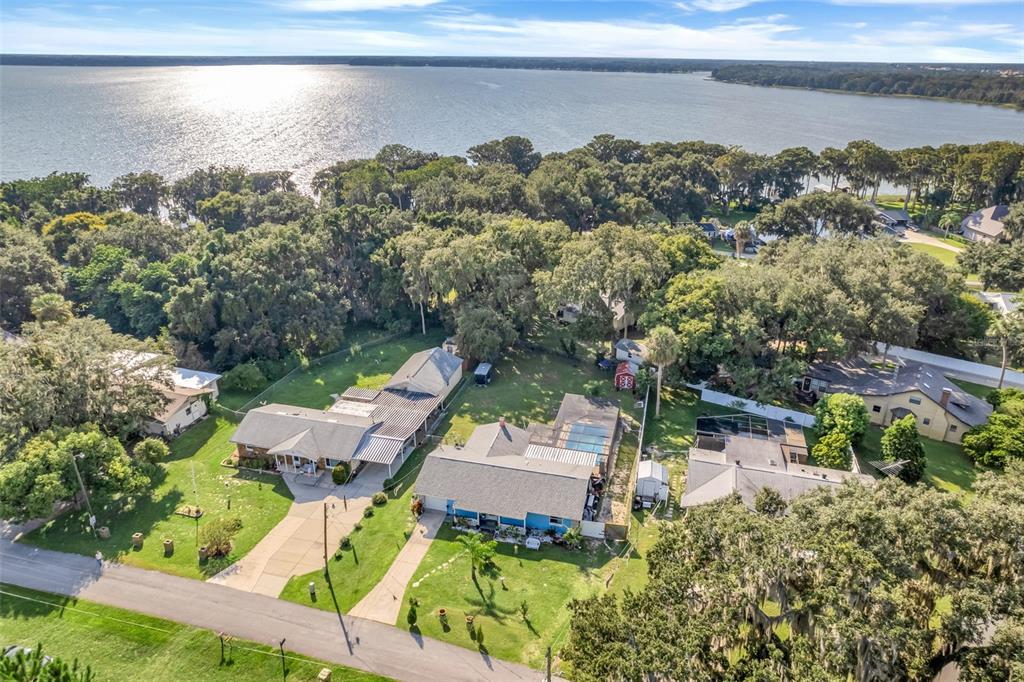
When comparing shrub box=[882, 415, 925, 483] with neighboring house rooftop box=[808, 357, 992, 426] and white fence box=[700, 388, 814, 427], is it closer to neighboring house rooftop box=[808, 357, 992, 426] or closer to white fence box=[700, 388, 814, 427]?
white fence box=[700, 388, 814, 427]

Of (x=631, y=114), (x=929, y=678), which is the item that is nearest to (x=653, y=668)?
(x=929, y=678)

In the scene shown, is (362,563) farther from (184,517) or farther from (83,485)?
(83,485)

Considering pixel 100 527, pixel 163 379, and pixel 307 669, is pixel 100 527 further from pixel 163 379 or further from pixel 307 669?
pixel 307 669

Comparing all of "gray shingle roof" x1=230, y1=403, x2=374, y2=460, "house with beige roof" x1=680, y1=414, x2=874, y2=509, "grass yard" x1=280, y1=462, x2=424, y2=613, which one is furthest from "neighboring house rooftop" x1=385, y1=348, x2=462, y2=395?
"house with beige roof" x1=680, y1=414, x2=874, y2=509

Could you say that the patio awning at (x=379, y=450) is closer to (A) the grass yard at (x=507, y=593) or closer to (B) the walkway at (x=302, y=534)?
(B) the walkway at (x=302, y=534)

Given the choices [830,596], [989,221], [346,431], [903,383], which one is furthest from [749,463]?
[989,221]
